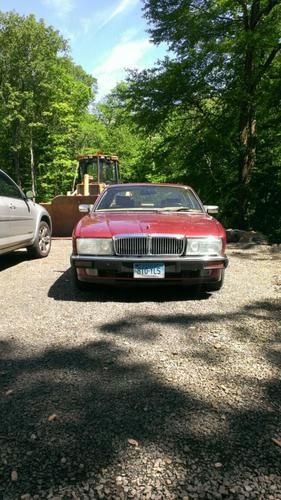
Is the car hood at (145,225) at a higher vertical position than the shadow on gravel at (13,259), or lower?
higher

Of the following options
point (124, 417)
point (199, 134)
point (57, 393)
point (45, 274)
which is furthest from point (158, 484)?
point (199, 134)

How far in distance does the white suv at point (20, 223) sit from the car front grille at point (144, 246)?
2496 mm

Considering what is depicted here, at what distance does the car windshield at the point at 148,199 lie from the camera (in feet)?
19.1

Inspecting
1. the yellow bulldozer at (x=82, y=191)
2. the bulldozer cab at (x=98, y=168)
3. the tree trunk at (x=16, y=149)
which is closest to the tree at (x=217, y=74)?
the yellow bulldozer at (x=82, y=191)

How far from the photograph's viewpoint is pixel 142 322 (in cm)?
397

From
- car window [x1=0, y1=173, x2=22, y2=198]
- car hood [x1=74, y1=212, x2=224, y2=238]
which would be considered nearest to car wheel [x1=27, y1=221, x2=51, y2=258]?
car window [x1=0, y1=173, x2=22, y2=198]

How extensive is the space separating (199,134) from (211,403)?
11249mm

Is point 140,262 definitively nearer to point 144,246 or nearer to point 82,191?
point 144,246

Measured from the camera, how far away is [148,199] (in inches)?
235

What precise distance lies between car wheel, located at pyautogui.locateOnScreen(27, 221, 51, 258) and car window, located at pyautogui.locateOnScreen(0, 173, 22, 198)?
2.94 ft

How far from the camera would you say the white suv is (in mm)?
6395

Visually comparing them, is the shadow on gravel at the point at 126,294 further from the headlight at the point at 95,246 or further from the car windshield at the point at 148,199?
the car windshield at the point at 148,199

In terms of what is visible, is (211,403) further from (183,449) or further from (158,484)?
(158,484)

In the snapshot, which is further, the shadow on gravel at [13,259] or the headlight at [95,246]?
the shadow on gravel at [13,259]
